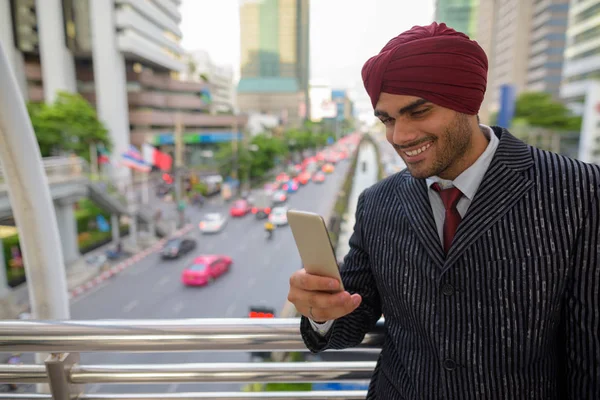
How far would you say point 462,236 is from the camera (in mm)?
595

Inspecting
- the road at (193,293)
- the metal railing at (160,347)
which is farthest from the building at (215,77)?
the metal railing at (160,347)

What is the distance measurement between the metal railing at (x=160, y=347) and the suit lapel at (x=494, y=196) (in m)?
0.34

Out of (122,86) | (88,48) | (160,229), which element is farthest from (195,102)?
(160,229)

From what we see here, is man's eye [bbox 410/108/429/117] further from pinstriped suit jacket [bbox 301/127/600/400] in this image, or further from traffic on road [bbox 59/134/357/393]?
traffic on road [bbox 59/134/357/393]

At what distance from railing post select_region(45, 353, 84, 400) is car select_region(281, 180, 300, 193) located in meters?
19.1

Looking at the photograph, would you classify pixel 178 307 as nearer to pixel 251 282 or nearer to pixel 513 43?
pixel 251 282

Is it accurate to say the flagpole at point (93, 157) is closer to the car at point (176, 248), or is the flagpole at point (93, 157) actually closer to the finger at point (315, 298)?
the car at point (176, 248)

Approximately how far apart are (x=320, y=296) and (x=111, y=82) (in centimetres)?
1989

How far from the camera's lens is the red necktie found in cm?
64

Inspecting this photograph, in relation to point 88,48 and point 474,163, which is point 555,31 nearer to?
point 88,48

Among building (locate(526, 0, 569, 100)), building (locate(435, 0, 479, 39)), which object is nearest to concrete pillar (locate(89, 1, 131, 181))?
building (locate(435, 0, 479, 39))

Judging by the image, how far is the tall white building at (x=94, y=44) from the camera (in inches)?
507

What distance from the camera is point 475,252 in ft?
1.92

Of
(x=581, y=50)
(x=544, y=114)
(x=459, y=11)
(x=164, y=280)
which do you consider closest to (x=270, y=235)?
(x=164, y=280)
